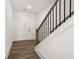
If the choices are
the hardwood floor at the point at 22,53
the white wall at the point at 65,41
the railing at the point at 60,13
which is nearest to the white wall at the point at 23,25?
the hardwood floor at the point at 22,53

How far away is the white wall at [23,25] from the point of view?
6.72 meters

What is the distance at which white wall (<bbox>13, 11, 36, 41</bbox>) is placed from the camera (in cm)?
672

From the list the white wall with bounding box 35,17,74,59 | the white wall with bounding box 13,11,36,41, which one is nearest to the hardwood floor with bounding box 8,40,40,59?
the white wall with bounding box 35,17,74,59

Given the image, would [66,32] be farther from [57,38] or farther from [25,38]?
[25,38]

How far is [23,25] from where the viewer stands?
701cm

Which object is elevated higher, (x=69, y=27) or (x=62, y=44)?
(x=69, y=27)

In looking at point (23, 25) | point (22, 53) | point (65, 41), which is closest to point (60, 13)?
point (65, 41)

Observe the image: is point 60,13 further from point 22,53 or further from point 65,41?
point 22,53

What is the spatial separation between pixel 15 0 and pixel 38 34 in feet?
6.86

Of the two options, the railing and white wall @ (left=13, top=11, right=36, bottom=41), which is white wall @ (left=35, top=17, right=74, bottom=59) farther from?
white wall @ (left=13, top=11, right=36, bottom=41)

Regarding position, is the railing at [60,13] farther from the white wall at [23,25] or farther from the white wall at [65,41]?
the white wall at [23,25]
